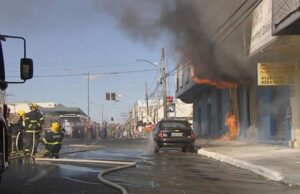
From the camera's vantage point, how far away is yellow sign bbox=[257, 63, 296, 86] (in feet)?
65.8

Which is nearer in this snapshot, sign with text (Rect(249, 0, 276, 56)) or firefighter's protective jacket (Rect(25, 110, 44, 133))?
firefighter's protective jacket (Rect(25, 110, 44, 133))

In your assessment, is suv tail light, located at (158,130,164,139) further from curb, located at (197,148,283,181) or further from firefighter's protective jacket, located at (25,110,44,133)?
firefighter's protective jacket, located at (25,110,44,133)

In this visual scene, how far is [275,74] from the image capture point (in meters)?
20.2

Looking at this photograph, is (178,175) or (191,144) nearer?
(178,175)

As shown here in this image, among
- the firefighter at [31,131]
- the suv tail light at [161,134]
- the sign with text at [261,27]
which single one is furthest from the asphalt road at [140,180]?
the suv tail light at [161,134]

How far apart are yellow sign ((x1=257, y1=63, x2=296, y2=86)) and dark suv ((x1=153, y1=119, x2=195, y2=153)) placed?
3784 millimetres

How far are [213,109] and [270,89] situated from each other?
51.1ft

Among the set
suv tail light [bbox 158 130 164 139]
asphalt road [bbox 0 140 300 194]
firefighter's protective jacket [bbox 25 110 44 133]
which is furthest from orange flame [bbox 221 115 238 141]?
asphalt road [bbox 0 140 300 194]

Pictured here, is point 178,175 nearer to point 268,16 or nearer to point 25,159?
point 25,159

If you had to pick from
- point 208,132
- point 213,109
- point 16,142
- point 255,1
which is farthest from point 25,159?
point 208,132

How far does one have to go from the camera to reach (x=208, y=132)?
43469 mm

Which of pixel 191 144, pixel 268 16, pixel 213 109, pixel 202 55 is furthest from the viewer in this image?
pixel 213 109

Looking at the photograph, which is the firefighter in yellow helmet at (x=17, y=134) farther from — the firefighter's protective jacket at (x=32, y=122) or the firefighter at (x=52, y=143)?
the firefighter at (x=52, y=143)

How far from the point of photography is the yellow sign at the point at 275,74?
65.8 ft
